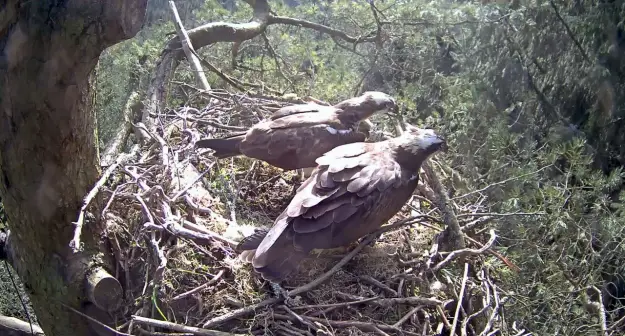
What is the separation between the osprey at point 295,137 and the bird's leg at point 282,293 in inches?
41.5

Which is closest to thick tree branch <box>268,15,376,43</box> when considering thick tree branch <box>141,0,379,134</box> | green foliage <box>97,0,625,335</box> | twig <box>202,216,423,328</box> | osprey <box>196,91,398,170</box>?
thick tree branch <box>141,0,379,134</box>

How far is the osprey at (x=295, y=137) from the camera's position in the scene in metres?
3.73

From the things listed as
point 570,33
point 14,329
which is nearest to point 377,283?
point 14,329

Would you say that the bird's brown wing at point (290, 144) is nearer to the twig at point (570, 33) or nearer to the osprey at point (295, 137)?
the osprey at point (295, 137)

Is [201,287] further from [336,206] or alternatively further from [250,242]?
[336,206]

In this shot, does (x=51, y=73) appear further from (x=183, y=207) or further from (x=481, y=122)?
(x=481, y=122)

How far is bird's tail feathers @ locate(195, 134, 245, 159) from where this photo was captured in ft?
12.2

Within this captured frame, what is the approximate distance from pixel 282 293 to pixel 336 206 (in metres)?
0.54

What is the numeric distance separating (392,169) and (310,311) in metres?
0.98

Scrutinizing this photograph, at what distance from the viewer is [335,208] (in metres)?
3.04

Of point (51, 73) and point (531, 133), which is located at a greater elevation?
point (51, 73)

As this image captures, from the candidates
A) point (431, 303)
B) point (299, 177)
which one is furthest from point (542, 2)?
point (431, 303)

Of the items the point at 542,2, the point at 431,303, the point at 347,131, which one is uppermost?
the point at 542,2

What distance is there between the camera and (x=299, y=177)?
4164 millimetres
